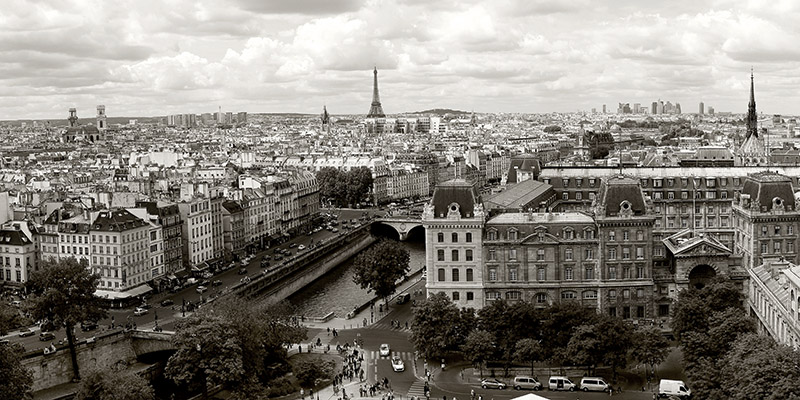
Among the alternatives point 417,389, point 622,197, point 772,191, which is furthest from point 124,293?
point 772,191

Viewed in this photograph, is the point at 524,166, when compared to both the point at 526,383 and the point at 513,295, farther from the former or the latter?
the point at 526,383

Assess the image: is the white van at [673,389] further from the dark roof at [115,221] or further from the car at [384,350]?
the dark roof at [115,221]

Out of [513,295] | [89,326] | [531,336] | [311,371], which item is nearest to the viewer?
[311,371]

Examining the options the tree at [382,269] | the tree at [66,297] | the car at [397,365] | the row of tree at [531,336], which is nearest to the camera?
the row of tree at [531,336]

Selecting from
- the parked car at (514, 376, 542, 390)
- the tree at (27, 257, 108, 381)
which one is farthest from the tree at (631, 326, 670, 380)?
the tree at (27, 257, 108, 381)

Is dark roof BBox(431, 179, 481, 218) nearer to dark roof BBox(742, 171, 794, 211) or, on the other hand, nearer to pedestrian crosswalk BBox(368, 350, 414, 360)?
pedestrian crosswalk BBox(368, 350, 414, 360)

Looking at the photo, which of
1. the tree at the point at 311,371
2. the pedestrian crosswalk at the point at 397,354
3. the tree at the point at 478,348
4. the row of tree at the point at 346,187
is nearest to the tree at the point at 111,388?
the tree at the point at 311,371

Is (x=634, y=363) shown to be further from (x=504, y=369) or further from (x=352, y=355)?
(x=352, y=355)
